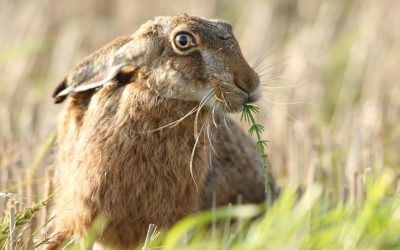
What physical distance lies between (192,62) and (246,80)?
0.95ft

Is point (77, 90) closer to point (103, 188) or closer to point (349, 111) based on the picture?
point (103, 188)

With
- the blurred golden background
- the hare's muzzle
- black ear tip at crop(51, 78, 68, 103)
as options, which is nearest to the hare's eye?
the hare's muzzle

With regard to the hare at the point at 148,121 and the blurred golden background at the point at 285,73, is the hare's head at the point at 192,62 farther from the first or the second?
the blurred golden background at the point at 285,73

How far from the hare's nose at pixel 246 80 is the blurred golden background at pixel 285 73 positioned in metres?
0.27

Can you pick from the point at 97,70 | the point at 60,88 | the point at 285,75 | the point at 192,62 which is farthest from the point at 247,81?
the point at 285,75

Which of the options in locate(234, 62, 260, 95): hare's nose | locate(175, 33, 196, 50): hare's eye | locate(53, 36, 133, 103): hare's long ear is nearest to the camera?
locate(234, 62, 260, 95): hare's nose

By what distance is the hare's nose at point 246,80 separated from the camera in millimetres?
4121

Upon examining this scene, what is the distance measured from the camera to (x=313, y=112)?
24.5ft

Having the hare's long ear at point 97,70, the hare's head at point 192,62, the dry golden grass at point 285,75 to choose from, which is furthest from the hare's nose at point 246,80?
the hare's long ear at point 97,70

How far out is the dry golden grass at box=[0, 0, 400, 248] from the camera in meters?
5.64

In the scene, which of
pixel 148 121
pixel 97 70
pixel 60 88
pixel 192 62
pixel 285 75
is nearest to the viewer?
pixel 192 62

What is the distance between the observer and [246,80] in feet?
13.5

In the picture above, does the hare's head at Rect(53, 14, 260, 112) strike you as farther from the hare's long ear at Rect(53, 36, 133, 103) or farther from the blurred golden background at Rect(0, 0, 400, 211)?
the blurred golden background at Rect(0, 0, 400, 211)

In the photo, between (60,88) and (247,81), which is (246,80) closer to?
(247,81)
